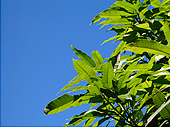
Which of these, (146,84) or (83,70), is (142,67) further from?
(83,70)

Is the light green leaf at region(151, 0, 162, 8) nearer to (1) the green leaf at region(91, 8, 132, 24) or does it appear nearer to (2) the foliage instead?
(2) the foliage

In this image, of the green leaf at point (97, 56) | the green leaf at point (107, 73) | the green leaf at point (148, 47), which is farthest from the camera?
the green leaf at point (97, 56)

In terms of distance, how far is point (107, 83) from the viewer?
107 cm

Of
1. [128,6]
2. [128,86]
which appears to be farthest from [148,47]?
[128,6]

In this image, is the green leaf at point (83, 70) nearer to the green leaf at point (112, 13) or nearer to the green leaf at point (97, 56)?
the green leaf at point (97, 56)

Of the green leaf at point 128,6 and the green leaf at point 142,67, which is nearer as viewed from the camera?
the green leaf at point 142,67

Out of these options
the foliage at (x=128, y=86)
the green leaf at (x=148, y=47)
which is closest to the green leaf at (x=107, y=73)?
the foliage at (x=128, y=86)

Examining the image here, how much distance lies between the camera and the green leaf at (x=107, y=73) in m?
1.03

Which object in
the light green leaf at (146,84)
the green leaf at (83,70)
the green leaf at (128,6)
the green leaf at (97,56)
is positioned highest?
the green leaf at (128,6)

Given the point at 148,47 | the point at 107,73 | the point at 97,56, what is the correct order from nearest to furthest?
the point at 148,47, the point at 107,73, the point at 97,56

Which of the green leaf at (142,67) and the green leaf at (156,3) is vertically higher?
the green leaf at (156,3)

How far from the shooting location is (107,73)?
3.41ft

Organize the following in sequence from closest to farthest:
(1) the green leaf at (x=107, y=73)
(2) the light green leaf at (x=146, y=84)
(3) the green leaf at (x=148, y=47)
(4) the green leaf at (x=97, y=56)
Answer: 1. (3) the green leaf at (x=148, y=47)
2. (1) the green leaf at (x=107, y=73)
3. (2) the light green leaf at (x=146, y=84)
4. (4) the green leaf at (x=97, y=56)
